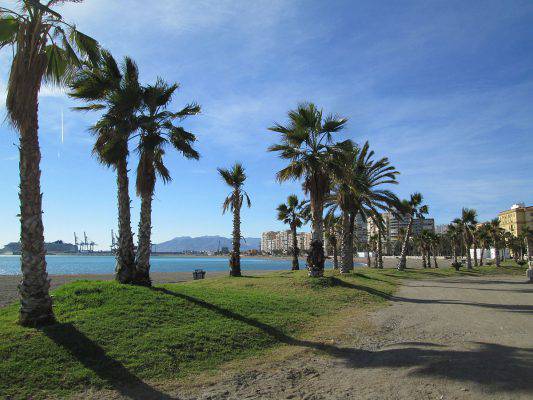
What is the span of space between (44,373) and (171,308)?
4388 millimetres

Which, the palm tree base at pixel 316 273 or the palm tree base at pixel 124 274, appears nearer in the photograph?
the palm tree base at pixel 124 274

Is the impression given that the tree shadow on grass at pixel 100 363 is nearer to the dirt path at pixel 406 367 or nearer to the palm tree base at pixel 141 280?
the dirt path at pixel 406 367

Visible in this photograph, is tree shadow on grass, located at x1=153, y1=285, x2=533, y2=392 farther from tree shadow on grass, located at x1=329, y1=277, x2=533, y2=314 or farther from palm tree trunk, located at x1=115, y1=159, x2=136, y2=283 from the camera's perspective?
tree shadow on grass, located at x1=329, y1=277, x2=533, y2=314

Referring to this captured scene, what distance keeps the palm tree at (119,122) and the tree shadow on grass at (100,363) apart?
5.81 metres

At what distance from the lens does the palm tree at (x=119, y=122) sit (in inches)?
529

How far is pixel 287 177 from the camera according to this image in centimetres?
2077

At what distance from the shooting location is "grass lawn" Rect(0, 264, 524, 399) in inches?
261

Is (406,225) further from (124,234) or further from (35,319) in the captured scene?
(35,319)

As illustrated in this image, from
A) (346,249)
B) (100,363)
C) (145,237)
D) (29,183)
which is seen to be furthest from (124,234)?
(346,249)

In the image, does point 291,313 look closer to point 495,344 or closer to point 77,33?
point 495,344

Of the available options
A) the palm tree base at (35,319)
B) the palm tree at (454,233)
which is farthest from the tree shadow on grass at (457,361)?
the palm tree at (454,233)

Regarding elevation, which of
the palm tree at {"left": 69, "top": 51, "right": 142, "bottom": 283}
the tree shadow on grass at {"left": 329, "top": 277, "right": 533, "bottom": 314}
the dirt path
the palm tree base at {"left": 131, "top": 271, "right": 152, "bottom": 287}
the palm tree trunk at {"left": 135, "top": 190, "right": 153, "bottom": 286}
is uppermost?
the palm tree at {"left": 69, "top": 51, "right": 142, "bottom": 283}

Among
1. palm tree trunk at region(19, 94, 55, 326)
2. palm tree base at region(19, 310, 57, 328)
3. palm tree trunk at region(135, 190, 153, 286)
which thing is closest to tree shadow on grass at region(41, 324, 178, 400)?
palm tree base at region(19, 310, 57, 328)

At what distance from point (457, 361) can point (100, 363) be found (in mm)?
6152
